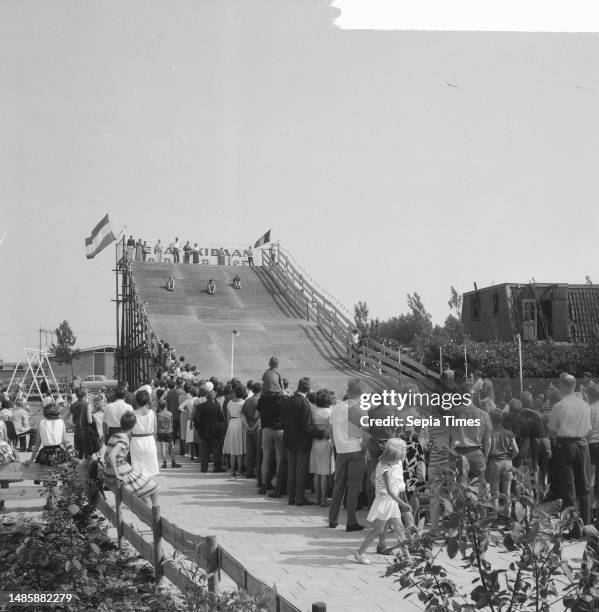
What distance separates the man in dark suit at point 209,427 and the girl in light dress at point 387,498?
638cm

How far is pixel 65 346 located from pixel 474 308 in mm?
47303

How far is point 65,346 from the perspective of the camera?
7388cm

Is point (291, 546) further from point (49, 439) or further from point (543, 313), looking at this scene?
point (543, 313)

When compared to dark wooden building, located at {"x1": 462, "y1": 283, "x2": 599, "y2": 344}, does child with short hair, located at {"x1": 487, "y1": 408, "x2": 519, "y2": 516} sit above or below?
below

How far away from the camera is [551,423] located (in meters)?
8.32

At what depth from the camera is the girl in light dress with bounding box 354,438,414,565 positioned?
7.16 m

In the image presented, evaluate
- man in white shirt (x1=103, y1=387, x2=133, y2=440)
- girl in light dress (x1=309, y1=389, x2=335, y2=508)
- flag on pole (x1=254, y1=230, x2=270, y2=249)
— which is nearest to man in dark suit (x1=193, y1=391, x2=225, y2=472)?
man in white shirt (x1=103, y1=387, x2=133, y2=440)

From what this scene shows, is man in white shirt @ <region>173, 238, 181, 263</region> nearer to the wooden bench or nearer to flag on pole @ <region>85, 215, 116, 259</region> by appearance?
flag on pole @ <region>85, 215, 116, 259</region>

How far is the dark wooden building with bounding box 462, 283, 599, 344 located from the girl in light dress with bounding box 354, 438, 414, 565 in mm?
25977

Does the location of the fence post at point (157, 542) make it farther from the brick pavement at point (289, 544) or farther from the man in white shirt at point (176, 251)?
the man in white shirt at point (176, 251)

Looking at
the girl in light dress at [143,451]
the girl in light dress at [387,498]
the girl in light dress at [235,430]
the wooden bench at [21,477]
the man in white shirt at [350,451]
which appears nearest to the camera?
the girl in light dress at [387,498]

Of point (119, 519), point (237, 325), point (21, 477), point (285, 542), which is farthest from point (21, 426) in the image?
point (237, 325)

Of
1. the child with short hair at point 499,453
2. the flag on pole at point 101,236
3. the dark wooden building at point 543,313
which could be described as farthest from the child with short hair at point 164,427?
the flag on pole at point 101,236

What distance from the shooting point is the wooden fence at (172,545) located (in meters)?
3.71
